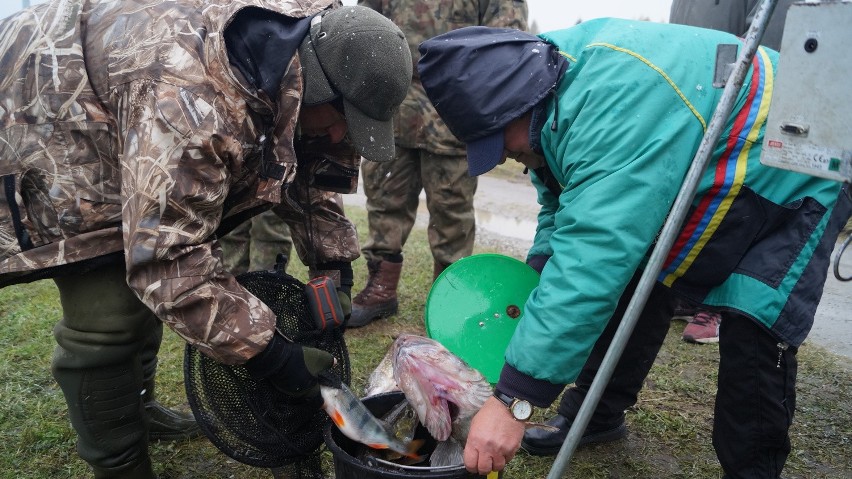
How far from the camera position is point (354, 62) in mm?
2031

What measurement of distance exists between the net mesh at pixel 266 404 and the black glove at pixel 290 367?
0.11m

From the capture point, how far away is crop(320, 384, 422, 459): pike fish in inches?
81.2

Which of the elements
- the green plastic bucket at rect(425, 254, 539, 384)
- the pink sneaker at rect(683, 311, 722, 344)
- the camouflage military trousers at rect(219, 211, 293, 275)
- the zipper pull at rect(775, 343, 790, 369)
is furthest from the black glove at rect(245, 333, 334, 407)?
the pink sneaker at rect(683, 311, 722, 344)

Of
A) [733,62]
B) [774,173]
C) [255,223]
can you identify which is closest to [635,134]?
[733,62]

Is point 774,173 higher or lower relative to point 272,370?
higher

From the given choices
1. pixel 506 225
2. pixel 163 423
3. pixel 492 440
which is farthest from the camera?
pixel 506 225

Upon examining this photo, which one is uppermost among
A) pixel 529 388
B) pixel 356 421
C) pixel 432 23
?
pixel 432 23

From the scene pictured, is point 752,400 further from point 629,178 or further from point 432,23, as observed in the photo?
point 432,23

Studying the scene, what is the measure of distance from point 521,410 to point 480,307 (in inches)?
27.1

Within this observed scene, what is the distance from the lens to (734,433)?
215 centimetres

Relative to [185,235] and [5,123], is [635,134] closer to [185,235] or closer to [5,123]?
[185,235]

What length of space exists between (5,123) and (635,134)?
1.84 metres

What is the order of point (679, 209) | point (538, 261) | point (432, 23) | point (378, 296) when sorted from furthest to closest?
point (378, 296) < point (432, 23) < point (538, 261) < point (679, 209)

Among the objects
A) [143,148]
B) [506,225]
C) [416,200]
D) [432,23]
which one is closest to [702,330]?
[416,200]
